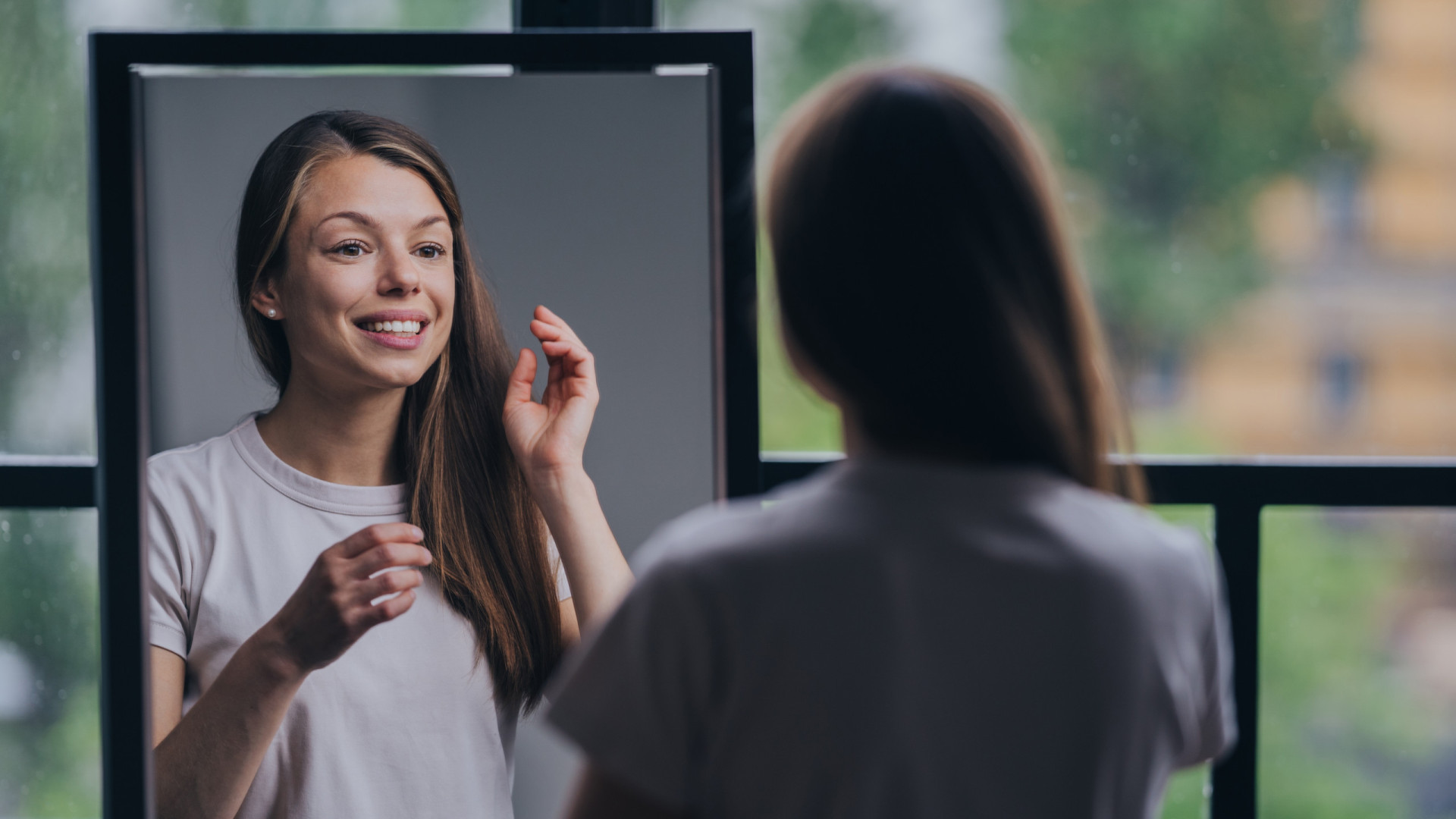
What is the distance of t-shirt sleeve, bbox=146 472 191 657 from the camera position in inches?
46.6

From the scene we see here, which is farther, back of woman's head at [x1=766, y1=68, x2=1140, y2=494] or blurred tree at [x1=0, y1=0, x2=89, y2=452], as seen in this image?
blurred tree at [x1=0, y1=0, x2=89, y2=452]

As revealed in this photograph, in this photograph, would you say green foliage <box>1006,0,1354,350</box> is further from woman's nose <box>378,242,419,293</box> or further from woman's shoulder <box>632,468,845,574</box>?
woman's shoulder <box>632,468,845,574</box>

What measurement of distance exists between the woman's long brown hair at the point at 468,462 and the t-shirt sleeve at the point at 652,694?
60cm

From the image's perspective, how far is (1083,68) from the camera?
1.45 m

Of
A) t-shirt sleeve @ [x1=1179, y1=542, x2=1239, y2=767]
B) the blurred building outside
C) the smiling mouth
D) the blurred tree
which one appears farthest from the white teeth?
the blurred building outside

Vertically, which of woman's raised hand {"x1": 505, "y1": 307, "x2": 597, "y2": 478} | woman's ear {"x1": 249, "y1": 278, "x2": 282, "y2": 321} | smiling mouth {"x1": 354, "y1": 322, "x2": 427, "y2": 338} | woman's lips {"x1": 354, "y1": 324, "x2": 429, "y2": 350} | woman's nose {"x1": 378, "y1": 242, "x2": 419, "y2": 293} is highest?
woman's nose {"x1": 378, "y1": 242, "x2": 419, "y2": 293}

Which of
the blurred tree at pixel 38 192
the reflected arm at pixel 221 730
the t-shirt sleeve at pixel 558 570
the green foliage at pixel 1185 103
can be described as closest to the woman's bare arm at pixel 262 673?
the reflected arm at pixel 221 730

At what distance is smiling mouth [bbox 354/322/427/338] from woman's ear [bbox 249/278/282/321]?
93mm

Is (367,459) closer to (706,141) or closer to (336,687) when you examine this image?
(336,687)

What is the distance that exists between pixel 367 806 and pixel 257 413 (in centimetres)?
48

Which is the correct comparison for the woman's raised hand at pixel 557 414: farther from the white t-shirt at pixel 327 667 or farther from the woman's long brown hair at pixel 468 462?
the white t-shirt at pixel 327 667

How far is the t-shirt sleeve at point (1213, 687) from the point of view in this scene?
26.5 inches

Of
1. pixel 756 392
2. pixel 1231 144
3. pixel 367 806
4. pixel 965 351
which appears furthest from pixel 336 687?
pixel 1231 144

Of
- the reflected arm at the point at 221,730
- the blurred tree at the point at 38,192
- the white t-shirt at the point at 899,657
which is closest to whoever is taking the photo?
the white t-shirt at the point at 899,657
